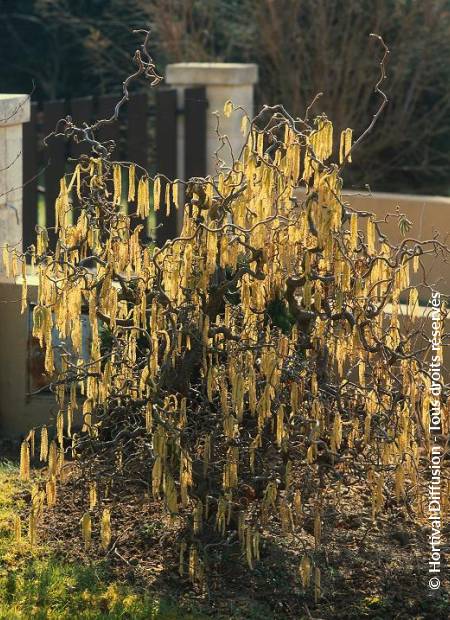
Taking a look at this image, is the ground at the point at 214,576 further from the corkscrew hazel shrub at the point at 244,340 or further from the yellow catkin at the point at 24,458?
the yellow catkin at the point at 24,458

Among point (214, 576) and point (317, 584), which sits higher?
point (317, 584)

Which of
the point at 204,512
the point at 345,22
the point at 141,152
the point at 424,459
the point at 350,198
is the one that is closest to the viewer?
the point at 204,512

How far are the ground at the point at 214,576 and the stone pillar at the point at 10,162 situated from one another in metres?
3.05

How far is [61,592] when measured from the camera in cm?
486

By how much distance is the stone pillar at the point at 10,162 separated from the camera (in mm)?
8188

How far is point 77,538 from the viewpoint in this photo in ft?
17.6

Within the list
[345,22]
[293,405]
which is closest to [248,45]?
[345,22]

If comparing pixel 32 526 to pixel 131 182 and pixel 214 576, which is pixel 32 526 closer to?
pixel 214 576

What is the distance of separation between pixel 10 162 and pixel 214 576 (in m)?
4.11

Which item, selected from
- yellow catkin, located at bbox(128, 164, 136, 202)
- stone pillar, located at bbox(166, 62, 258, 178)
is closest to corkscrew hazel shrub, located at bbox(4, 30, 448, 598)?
yellow catkin, located at bbox(128, 164, 136, 202)

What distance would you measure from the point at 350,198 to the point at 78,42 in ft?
30.5

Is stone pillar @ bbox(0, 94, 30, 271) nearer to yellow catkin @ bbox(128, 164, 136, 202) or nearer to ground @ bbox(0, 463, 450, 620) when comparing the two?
ground @ bbox(0, 463, 450, 620)

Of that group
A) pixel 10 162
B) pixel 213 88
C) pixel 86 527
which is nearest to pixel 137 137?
pixel 213 88

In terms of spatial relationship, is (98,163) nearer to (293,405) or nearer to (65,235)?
(65,235)
